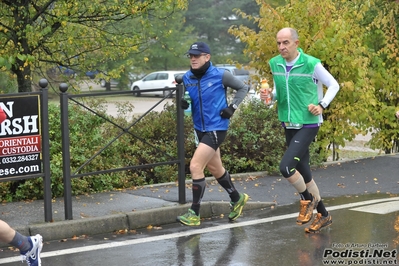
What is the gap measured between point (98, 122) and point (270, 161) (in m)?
2.76

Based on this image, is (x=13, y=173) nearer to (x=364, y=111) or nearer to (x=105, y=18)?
(x=105, y=18)

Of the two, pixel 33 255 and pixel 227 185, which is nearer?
pixel 33 255

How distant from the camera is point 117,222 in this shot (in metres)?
7.69

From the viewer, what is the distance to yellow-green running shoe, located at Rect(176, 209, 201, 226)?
765 centimetres

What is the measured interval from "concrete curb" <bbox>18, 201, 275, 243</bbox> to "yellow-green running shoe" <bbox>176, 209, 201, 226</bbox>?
1.33 ft

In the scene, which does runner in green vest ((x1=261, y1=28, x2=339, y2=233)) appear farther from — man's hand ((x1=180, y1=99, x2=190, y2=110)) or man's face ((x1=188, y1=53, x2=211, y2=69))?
man's hand ((x1=180, y1=99, x2=190, y2=110))

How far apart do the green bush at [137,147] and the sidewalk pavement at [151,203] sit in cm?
32

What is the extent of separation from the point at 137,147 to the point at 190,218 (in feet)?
10.1

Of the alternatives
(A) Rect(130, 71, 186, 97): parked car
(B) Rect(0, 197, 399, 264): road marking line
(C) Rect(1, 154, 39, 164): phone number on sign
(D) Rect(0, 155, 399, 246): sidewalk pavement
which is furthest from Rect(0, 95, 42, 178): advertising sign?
(A) Rect(130, 71, 186, 97): parked car

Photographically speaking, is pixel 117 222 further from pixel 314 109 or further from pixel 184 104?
pixel 314 109

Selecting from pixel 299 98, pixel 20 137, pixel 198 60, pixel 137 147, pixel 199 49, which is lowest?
pixel 137 147

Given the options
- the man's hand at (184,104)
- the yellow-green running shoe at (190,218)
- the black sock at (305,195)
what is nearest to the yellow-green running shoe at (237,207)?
the yellow-green running shoe at (190,218)

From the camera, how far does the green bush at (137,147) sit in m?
9.22

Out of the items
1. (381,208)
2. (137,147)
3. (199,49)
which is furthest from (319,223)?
(137,147)
